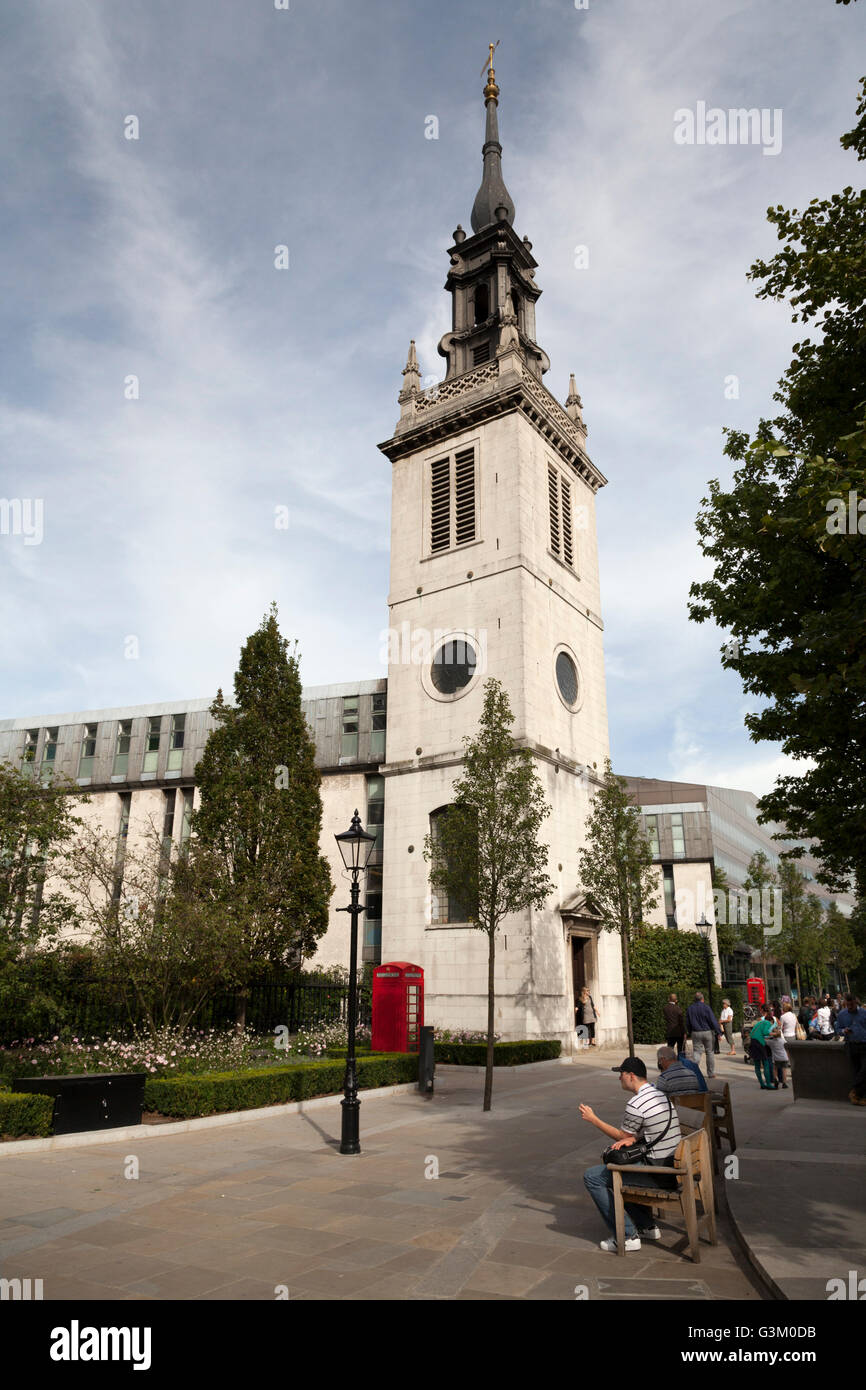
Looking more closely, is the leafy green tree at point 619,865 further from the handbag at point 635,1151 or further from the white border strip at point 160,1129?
the handbag at point 635,1151

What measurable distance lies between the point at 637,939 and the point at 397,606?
19.1m

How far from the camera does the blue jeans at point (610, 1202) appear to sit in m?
6.97

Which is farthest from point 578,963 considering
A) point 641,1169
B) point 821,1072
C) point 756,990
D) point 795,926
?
point 795,926

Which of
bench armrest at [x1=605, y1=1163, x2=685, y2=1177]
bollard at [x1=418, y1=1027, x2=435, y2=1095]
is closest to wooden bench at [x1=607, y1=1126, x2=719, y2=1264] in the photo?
bench armrest at [x1=605, y1=1163, x2=685, y2=1177]

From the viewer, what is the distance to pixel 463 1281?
6.06m

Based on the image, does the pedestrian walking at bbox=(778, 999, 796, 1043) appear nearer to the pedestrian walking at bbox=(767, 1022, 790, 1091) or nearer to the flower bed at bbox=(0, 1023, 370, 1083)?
the pedestrian walking at bbox=(767, 1022, 790, 1091)

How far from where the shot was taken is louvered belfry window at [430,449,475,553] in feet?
108

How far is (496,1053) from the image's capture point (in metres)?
22.2

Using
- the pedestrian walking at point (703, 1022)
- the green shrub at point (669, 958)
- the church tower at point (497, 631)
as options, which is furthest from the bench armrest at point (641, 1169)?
the green shrub at point (669, 958)

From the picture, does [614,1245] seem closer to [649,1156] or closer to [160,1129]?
[649,1156]

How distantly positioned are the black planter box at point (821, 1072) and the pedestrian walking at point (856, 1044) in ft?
0.65

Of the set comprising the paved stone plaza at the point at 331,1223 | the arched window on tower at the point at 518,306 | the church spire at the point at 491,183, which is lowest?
the paved stone plaza at the point at 331,1223
